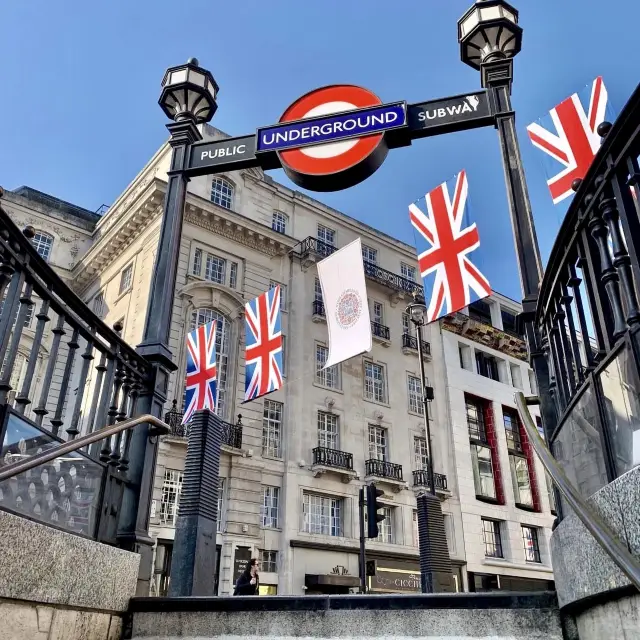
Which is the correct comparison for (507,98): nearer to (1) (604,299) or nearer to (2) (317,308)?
(1) (604,299)

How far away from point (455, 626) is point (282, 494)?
75.4 feet

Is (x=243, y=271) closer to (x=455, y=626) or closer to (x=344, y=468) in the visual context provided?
(x=344, y=468)

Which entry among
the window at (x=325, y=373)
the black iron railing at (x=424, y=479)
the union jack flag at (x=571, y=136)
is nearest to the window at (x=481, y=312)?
the black iron railing at (x=424, y=479)

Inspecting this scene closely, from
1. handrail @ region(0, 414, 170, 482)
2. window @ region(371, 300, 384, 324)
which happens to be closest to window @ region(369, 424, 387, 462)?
window @ region(371, 300, 384, 324)

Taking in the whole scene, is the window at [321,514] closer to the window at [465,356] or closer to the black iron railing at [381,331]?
the black iron railing at [381,331]

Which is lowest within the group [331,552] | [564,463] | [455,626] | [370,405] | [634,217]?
[455,626]

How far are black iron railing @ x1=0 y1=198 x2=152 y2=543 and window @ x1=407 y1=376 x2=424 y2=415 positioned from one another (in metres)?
28.7

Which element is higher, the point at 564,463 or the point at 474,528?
the point at 474,528

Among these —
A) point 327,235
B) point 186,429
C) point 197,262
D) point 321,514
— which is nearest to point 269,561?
point 321,514

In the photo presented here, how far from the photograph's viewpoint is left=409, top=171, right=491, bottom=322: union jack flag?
7910 millimetres

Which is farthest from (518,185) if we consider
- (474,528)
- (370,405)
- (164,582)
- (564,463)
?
(474,528)

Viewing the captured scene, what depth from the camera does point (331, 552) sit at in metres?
25.7

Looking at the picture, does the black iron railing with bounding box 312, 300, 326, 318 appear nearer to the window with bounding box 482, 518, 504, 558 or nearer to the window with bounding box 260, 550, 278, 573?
the window with bounding box 260, 550, 278, 573

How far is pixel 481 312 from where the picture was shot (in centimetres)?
4078
